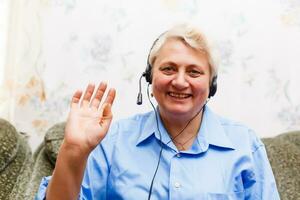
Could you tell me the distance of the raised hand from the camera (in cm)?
94

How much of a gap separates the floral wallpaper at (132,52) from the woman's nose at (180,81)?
566 millimetres

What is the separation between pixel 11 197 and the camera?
139cm

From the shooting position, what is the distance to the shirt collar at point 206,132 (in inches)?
46.9

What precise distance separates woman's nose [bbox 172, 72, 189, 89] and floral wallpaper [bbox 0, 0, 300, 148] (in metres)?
0.57

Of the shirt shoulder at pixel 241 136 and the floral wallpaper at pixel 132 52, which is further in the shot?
the floral wallpaper at pixel 132 52

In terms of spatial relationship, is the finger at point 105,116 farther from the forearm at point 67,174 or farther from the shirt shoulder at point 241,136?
the shirt shoulder at point 241,136

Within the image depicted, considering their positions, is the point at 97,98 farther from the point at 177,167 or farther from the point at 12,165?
the point at 12,165

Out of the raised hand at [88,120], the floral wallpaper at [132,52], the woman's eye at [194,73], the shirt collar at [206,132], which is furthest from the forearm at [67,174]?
the floral wallpaper at [132,52]

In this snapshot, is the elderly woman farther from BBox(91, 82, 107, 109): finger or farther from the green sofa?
the green sofa

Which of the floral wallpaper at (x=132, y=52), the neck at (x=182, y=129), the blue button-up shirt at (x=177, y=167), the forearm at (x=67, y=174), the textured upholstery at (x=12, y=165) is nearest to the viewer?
the forearm at (x=67, y=174)

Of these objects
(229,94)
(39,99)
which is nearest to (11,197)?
(39,99)

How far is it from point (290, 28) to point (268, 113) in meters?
0.37

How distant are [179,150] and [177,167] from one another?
2.6 inches

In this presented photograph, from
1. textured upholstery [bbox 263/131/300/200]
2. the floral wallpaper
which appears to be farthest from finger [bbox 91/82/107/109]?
textured upholstery [bbox 263/131/300/200]
